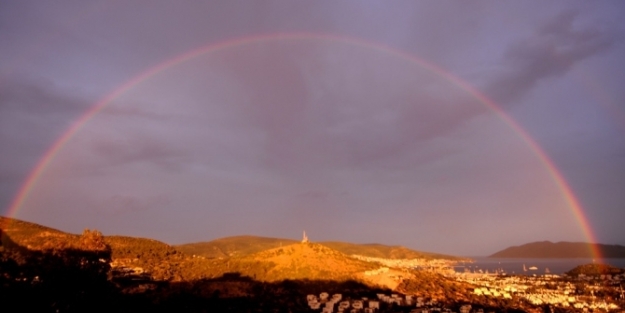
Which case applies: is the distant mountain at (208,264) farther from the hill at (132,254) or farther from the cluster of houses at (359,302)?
the cluster of houses at (359,302)

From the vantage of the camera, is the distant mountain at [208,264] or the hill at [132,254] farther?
the distant mountain at [208,264]

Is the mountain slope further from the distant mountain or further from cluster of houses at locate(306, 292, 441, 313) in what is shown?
cluster of houses at locate(306, 292, 441, 313)

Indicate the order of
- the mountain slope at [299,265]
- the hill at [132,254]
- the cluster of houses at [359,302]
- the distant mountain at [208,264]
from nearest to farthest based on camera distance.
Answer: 1. the cluster of houses at [359,302]
2. the hill at [132,254]
3. the distant mountain at [208,264]
4. the mountain slope at [299,265]

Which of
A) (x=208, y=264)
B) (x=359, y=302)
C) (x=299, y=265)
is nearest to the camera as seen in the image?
(x=359, y=302)

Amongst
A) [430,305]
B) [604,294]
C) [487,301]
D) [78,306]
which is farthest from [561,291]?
[78,306]

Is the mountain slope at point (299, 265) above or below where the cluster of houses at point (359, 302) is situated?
above

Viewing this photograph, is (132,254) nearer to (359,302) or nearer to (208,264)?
(208,264)

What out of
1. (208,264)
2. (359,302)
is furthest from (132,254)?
(359,302)

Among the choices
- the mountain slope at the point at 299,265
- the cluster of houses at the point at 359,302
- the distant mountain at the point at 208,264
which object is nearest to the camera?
the cluster of houses at the point at 359,302

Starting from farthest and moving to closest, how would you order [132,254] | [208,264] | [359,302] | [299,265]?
[208,264], [299,265], [132,254], [359,302]

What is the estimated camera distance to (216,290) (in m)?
68.6

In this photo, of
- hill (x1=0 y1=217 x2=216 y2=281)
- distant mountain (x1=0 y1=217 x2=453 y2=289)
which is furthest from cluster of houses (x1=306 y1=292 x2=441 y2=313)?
hill (x1=0 y1=217 x2=216 y2=281)

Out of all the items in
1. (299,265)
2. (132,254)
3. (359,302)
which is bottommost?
(359,302)

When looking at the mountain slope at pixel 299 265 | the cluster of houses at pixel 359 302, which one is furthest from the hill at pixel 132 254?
the cluster of houses at pixel 359 302
